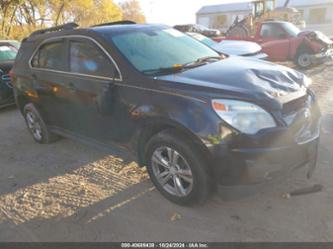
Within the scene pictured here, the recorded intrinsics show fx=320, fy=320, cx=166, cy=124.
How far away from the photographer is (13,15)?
20828 millimetres

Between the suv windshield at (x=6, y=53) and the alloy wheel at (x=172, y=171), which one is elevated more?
the suv windshield at (x=6, y=53)

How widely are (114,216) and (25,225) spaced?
85cm

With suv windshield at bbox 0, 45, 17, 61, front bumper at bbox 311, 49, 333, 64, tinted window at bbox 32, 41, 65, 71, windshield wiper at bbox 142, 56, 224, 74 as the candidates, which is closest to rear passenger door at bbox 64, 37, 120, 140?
tinted window at bbox 32, 41, 65, 71

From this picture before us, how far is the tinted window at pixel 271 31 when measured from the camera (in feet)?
37.1

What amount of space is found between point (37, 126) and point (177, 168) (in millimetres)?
2881

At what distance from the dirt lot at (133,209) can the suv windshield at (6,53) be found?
4.17m

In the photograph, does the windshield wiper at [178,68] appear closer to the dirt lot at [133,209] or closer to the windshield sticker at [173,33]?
the windshield sticker at [173,33]

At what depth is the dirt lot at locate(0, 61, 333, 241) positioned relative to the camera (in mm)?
2768

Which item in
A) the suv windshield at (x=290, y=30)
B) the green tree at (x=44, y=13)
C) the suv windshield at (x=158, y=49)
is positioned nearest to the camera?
the suv windshield at (x=158, y=49)

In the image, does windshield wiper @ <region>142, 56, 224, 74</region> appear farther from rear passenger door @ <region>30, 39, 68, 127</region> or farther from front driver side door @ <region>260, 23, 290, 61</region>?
front driver side door @ <region>260, 23, 290, 61</region>

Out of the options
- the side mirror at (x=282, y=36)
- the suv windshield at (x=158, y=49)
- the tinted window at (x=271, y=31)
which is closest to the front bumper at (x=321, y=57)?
the side mirror at (x=282, y=36)

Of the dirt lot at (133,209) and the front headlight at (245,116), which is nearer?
the front headlight at (245,116)

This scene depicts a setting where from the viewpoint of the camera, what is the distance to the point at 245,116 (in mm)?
2627

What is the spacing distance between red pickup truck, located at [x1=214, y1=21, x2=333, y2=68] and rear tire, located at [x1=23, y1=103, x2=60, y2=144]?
8802 mm
